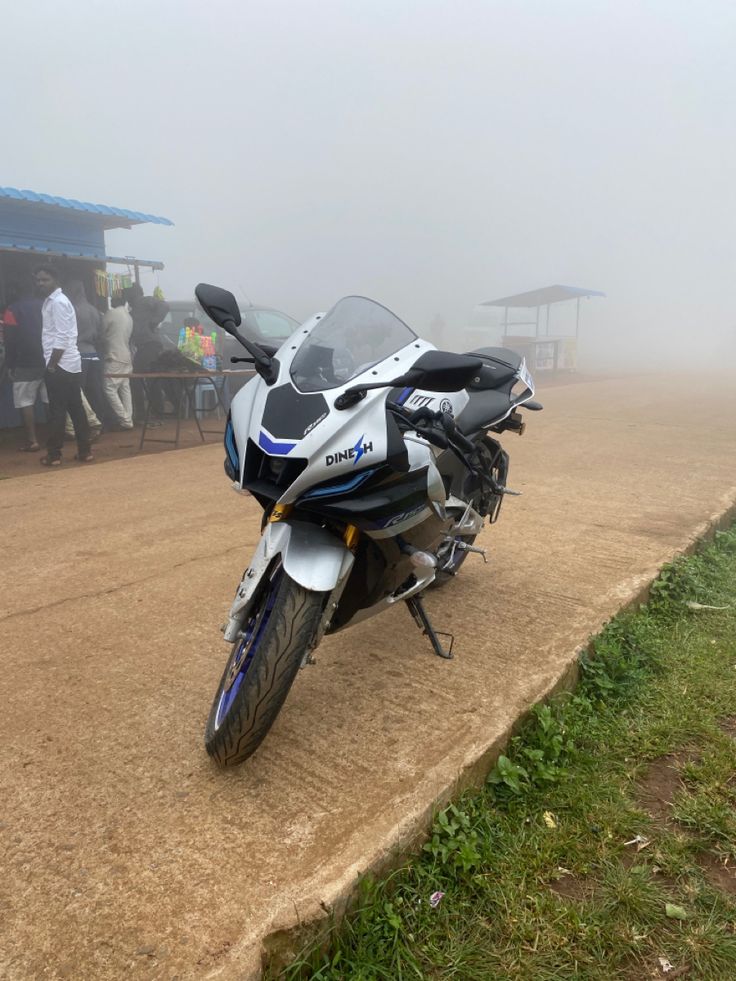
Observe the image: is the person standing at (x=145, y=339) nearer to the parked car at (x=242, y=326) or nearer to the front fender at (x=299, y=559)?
the parked car at (x=242, y=326)

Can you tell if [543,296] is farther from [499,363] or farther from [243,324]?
[499,363]

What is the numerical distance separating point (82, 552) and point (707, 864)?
3.58 metres

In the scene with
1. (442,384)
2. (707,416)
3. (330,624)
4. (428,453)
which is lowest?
(707,416)

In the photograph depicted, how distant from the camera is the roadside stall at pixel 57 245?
29.5ft

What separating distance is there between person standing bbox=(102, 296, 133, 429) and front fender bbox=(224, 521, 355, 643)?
7980 millimetres

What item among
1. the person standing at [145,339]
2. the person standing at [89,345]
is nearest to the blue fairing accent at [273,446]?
the person standing at [89,345]

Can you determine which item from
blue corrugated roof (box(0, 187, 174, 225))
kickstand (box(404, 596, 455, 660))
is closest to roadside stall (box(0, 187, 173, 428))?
blue corrugated roof (box(0, 187, 174, 225))

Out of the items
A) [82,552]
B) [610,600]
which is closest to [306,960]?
[610,600]

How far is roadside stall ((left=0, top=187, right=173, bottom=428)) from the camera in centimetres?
898

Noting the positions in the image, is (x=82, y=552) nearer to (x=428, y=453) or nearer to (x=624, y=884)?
(x=428, y=453)

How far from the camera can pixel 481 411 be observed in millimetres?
3170

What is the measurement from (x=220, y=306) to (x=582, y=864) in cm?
197

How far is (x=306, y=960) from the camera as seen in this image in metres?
1.65

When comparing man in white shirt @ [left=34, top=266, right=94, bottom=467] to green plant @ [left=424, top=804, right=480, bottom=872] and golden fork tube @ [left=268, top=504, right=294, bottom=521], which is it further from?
green plant @ [left=424, top=804, right=480, bottom=872]
